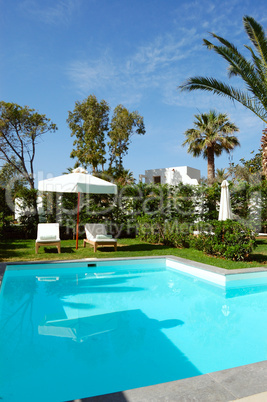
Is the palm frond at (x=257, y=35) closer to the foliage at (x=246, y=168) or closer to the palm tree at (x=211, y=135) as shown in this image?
the palm tree at (x=211, y=135)

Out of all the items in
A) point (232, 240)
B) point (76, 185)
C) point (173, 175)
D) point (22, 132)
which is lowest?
point (232, 240)

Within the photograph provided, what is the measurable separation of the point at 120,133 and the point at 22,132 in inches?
390

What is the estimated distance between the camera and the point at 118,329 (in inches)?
171

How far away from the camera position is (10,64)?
646 inches

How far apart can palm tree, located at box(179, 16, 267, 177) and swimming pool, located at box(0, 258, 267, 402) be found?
6.49m

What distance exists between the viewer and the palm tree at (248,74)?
9.66m

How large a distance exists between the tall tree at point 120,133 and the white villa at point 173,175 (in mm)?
4068

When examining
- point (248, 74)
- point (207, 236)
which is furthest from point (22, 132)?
point (207, 236)

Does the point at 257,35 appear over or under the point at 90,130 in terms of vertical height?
under

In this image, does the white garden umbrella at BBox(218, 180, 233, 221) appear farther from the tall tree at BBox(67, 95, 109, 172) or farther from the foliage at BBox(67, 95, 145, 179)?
the tall tree at BBox(67, 95, 109, 172)

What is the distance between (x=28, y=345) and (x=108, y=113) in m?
30.9

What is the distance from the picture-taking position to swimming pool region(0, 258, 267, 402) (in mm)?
3094

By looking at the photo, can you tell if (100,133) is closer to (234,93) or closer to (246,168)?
(246,168)

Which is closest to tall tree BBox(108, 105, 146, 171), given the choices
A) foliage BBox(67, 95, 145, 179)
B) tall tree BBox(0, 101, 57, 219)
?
foliage BBox(67, 95, 145, 179)
